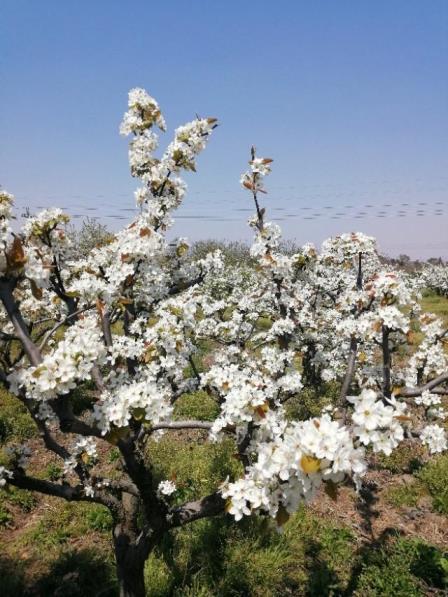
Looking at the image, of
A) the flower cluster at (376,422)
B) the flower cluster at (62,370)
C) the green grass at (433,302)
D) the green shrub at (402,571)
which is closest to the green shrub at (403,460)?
the green shrub at (402,571)

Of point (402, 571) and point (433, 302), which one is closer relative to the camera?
point (402, 571)

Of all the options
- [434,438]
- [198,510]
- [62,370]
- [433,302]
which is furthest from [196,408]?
[433,302]

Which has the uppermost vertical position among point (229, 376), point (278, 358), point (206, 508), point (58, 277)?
point (58, 277)

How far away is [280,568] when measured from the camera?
5.23m

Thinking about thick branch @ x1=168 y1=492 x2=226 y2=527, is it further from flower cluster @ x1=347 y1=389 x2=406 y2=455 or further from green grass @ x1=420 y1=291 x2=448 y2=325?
green grass @ x1=420 y1=291 x2=448 y2=325

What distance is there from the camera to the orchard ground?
5008mm

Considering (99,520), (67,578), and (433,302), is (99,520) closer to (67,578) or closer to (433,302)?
(67,578)

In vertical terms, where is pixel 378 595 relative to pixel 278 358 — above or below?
below

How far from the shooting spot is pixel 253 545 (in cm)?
539

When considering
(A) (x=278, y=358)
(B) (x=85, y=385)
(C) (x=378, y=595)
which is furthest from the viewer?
(B) (x=85, y=385)

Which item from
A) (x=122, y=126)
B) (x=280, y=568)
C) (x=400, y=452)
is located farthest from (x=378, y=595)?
(x=122, y=126)

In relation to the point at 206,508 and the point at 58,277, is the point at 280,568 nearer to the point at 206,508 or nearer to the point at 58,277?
the point at 206,508

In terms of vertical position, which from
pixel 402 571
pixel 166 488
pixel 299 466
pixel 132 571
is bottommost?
pixel 402 571

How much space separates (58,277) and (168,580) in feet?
12.2
